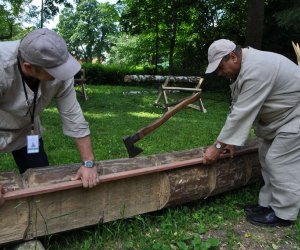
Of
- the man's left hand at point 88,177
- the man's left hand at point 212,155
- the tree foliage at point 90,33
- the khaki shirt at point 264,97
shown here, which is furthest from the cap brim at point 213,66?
the tree foliage at point 90,33

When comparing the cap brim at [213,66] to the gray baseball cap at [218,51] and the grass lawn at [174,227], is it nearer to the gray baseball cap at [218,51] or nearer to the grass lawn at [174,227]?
the gray baseball cap at [218,51]

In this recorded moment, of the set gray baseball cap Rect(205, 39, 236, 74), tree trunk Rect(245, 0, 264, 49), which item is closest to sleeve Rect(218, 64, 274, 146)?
gray baseball cap Rect(205, 39, 236, 74)

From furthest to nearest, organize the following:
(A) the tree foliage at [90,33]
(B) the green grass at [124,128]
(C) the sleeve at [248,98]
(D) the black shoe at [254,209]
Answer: (A) the tree foliage at [90,33] < (B) the green grass at [124,128] < (D) the black shoe at [254,209] < (C) the sleeve at [248,98]

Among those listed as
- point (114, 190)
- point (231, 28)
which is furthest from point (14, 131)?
point (231, 28)

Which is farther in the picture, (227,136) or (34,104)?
(227,136)

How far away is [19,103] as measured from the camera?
8.91ft

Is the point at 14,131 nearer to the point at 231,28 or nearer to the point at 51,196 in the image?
the point at 51,196

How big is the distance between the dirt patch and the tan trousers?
163 millimetres

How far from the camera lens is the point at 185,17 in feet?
63.4

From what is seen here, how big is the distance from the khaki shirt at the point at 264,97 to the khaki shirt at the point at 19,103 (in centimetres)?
136

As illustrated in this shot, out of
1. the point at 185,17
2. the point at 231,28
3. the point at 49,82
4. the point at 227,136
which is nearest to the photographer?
the point at 49,82

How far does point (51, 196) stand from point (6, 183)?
13.6 inches

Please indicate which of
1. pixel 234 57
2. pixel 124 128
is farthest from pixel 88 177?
pixel 124 128

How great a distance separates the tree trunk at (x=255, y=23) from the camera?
39.8ft
